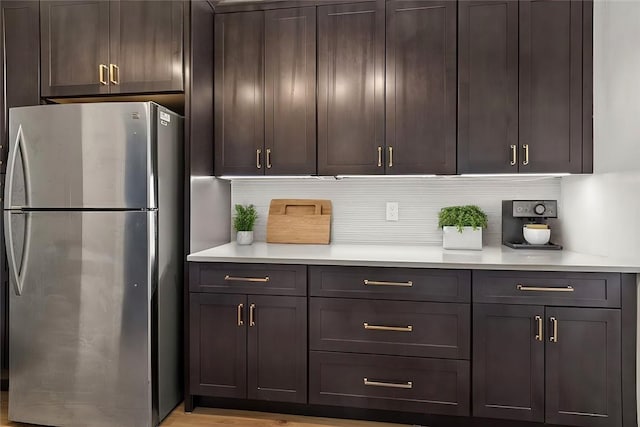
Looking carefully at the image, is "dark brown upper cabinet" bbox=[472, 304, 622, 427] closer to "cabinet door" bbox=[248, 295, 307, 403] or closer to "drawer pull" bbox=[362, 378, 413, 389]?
"drawer pull" bbox=[362, 378, 413, 389]

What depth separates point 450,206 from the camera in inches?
107

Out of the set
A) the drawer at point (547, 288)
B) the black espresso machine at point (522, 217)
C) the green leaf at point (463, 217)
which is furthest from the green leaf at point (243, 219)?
the black espresso machine at point (522, 217)

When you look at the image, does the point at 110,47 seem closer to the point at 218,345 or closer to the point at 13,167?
the point at 13,167

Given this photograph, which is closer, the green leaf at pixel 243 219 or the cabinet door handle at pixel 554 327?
the cabinet door handle at pixel 554 327

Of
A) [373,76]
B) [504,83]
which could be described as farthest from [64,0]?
[504,83]

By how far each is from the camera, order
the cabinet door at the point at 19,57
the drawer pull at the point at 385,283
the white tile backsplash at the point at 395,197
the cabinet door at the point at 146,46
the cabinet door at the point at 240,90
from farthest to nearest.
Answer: the white tile backsplash at the point at 395,197
the cabinet door at the point at 240,90
the cabinet door at the point at 19,57
the cabinet door at the point at 146,46
the drawer pull at the point at 385,283

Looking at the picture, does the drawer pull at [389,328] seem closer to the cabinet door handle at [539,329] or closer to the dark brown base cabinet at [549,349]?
the dark brown base cabinet at [549,349]

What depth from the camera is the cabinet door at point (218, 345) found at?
2229 millimetres

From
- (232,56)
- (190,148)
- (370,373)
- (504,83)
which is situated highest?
(232,56)

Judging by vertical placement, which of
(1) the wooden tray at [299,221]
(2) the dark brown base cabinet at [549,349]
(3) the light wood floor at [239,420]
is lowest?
(3) the light wood floor at [239,420]

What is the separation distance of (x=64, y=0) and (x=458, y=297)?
8.64 ft

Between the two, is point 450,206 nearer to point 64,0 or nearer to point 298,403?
point 298,403

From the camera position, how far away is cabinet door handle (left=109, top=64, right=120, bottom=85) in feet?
7.71

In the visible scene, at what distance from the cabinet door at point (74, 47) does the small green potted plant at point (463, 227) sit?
2.08 m
